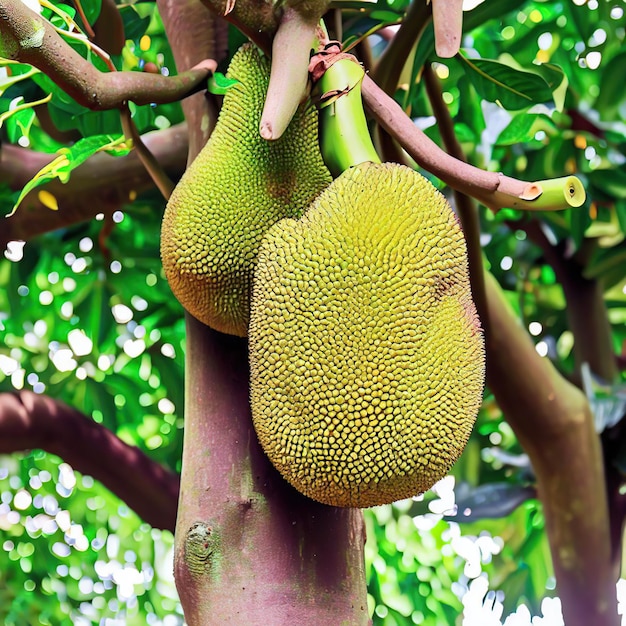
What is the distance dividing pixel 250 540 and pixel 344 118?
0.38m

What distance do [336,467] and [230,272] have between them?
0.65ft

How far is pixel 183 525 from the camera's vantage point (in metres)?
0.73

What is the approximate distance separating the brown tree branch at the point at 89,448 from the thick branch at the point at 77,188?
30 cm

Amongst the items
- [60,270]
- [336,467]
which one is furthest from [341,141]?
[60,270]

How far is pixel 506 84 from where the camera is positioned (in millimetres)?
1040

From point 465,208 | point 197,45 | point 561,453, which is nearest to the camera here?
point 197,45

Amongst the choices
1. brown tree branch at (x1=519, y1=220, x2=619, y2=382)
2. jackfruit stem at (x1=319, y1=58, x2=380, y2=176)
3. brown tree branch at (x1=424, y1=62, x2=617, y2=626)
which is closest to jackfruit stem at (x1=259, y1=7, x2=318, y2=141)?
jackfruit stem at (x1=319, y1=58, x2=380, y2=176)

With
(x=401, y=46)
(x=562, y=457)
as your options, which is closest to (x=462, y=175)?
(x=401, y=46)

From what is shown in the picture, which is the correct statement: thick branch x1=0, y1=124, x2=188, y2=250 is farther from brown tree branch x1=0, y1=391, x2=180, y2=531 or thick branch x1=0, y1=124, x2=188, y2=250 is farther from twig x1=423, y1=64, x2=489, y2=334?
twig x1=423, y1=64, x2=489, y2=334

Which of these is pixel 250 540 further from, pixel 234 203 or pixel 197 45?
pixel 197 45

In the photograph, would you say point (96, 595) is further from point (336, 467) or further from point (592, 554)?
point (336, 467)

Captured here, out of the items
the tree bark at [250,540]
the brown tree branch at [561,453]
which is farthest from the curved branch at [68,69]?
the brown tree branch at [561,453]

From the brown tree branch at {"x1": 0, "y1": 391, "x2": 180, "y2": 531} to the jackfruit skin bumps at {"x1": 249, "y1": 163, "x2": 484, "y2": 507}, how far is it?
2.62 ft

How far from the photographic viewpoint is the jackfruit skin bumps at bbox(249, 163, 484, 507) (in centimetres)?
59
